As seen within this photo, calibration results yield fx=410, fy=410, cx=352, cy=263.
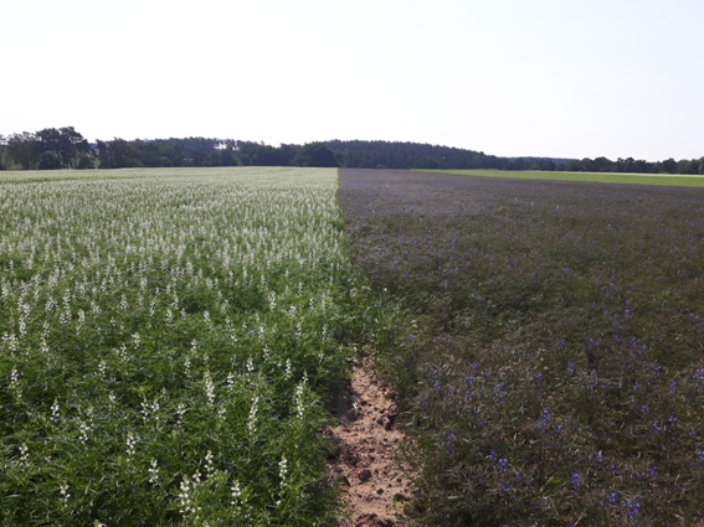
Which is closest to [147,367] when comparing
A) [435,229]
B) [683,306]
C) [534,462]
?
[534,462]

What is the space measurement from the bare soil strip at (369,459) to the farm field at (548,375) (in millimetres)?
211

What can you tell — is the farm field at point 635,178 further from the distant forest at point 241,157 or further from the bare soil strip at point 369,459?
the bare soil strip at point 369,459

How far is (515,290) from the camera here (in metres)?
8.29

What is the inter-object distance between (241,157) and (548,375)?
13618 cm

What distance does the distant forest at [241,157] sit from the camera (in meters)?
90.4

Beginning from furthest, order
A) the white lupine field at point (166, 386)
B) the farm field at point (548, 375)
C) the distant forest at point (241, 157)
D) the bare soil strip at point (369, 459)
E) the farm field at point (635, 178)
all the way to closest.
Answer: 1. the distant forest at point (241, 157)
2. the farm field at point (635, 178)
3. the bare soil strip at point (369, 459)
4. the farm field at point (548, 375)
5. the white lupine field at point (166, 386)

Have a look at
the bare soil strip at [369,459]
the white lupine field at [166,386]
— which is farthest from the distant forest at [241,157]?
the bare soil strip at [369,459]

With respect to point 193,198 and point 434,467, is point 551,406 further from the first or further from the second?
point 193,198

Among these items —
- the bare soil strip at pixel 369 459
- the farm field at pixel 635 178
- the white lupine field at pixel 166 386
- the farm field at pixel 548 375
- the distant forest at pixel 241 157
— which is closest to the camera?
the white lupine field at pixel 166 386

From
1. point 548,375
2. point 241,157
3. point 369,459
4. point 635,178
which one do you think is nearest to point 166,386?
point 369,459

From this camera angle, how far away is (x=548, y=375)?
5.35 m

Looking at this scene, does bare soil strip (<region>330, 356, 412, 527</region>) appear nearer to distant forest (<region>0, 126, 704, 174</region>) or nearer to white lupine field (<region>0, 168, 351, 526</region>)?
white lupine field (<region>0, 168, 351, 526</region>)

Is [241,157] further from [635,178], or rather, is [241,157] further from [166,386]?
[166,386]

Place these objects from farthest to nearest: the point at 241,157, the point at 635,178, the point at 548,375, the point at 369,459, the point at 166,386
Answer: the point at 241,157
the point at 635,178
the point at 548,375
the point at 166,386
the point at 369,459
